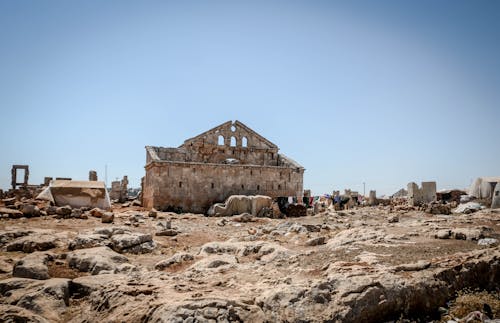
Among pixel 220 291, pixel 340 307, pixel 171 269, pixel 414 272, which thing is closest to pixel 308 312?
pixel 340 307

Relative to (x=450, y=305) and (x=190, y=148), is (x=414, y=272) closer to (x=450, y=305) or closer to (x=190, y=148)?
(x=450, y=305)

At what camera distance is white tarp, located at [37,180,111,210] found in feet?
52.5

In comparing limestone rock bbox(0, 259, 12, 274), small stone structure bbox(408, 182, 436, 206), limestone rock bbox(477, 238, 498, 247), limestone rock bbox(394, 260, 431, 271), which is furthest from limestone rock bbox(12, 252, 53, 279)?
small stone structure bbox(408, 182, 436, 206)

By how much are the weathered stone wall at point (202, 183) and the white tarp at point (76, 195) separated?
488 cm

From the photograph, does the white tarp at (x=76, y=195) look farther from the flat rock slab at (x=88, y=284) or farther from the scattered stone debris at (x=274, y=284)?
the flat rock slab at (x=88, y=284)

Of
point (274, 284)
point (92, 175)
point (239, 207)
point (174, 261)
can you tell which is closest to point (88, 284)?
point (174, 261)

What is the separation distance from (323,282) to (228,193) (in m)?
19.7

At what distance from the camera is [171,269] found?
631 cm

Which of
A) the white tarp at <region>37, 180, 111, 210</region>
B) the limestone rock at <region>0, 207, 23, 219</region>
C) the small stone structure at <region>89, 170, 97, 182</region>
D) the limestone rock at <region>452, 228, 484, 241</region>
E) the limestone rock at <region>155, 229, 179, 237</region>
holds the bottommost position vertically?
the limestone rock at <region>155, 229, 179, 237</region>

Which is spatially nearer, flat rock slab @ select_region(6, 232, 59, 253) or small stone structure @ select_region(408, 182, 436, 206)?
flat rock slab @ select_region(6, 232, 59, 253)

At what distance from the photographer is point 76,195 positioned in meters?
16.2

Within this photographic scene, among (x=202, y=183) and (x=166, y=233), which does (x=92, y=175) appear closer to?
(x=202, y=183)

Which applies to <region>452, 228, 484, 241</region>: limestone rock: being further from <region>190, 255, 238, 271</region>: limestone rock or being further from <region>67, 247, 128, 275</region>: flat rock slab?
<region>67, 247, 128, 275</region>: flat rock slab

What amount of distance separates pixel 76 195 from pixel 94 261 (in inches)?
453
